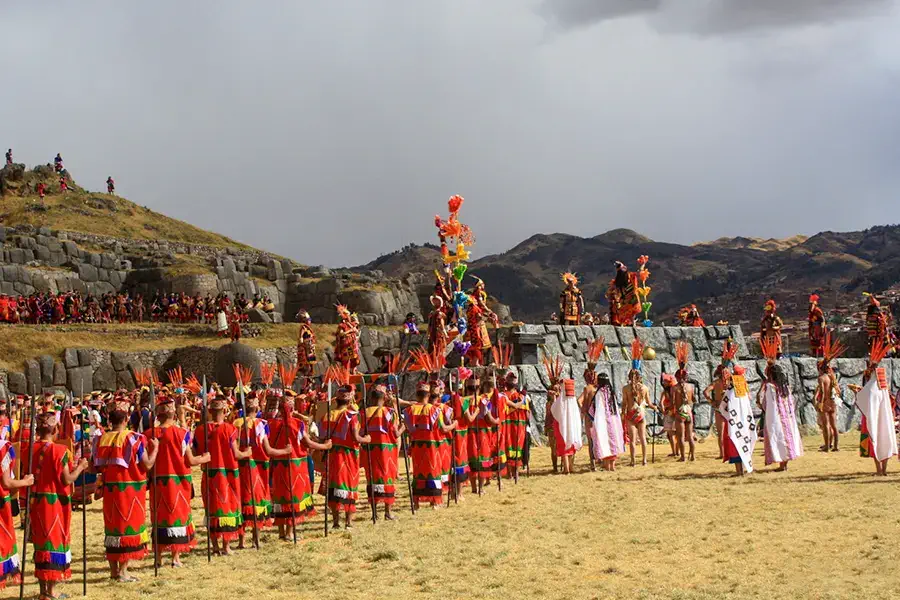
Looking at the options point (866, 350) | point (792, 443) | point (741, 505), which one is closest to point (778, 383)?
point (792, 443)

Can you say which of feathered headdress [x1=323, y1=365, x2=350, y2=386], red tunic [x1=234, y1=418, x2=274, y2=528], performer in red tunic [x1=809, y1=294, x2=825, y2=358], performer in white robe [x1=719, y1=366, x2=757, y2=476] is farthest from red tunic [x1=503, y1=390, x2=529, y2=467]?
performer in red tunic [x1=809, y1=294, x2=825, y2=358]

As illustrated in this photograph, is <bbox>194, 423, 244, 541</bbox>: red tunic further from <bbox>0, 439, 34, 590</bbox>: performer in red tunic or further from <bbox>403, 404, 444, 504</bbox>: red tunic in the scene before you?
<bbox>403, 404, 444, 504</bbox>: red tunic

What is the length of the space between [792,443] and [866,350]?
18.0 m

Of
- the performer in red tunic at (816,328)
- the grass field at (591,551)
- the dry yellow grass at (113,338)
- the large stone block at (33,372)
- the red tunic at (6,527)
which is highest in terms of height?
the dry yellow grass at (113,338)

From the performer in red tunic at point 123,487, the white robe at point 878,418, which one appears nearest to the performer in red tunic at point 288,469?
the performer in red tunic at point 123,487

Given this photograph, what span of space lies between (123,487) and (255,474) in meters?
1.94

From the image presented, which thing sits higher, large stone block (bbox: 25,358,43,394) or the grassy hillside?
the grassy hillside

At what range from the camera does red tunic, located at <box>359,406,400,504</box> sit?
12.5 meters

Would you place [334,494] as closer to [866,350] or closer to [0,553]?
[0,553]

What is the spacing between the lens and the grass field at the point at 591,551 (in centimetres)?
898

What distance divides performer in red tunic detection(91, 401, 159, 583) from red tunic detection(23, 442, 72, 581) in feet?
2.07

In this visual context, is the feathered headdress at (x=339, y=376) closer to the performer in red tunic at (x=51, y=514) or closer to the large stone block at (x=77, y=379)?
the large stone block at (x=77, y=379)

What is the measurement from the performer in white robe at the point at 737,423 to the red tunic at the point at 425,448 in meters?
5.75

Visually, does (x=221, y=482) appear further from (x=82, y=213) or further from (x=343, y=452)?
(x=82, y=213)
